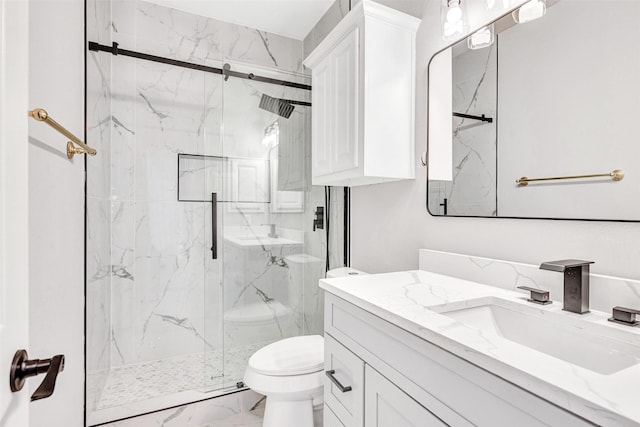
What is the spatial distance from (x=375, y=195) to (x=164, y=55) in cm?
190

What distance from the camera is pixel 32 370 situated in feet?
1.68

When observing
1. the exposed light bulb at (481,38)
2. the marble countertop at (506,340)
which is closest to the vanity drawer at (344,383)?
the marble countertop at (506,340)

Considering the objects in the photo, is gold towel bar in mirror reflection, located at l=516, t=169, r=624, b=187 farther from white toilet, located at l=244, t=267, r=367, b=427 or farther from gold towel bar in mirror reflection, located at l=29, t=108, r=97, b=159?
gold towel bar in mirror reflection, located at l=29, t=108, r=97, b=159

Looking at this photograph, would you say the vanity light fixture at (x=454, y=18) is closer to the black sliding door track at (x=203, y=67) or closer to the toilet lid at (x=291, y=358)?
the black sliding door track at (x=203, y=67)

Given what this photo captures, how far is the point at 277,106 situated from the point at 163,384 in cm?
189

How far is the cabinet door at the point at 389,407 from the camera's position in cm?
70

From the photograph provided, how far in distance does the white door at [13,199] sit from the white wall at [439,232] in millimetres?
1249

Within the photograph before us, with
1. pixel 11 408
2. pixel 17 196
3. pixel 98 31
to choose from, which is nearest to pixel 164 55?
pixel 98 31

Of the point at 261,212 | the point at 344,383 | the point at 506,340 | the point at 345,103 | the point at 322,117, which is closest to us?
the point at 506,340

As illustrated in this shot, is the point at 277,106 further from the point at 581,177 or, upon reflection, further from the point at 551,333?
the point at 551,333

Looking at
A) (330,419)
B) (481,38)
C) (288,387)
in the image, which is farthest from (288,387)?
(481,38)

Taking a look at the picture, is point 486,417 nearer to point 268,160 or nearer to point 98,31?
point 268,160

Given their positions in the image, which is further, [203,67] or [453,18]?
[203,67]

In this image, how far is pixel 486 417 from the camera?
57 centimetres
